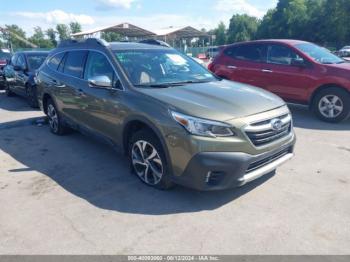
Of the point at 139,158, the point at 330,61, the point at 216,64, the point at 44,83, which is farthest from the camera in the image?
the point at 216,64

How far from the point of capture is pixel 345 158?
5.05 meters

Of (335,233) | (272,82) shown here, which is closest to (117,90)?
(335,233)

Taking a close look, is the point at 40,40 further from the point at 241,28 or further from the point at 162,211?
the point at 162,211

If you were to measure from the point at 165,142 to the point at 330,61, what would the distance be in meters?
5.68

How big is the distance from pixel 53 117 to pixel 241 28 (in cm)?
11115

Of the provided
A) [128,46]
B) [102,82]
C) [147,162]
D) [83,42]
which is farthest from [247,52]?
[147,162]

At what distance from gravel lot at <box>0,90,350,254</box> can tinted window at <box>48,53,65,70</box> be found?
189 centimetres

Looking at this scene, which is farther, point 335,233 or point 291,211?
point 291,211

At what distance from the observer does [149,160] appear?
4.07m

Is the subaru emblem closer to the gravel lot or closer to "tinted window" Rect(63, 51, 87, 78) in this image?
the gravel lot

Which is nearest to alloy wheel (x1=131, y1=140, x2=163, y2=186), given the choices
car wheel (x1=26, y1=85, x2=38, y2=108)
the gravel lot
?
the gravel lot

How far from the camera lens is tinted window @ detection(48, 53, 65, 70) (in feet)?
20.5

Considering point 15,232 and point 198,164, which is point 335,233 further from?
point 15,232

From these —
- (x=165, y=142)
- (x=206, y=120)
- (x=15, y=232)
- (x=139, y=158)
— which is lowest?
(x=15, y=232)
